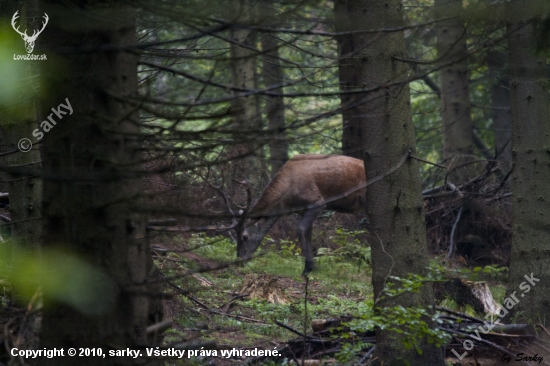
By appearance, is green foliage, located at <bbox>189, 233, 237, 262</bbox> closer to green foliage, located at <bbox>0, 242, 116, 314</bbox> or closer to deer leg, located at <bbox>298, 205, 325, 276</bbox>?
deer leg, located at <bbox>298, 205, 325, 276</bbox>

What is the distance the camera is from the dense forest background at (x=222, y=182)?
3.21 metres

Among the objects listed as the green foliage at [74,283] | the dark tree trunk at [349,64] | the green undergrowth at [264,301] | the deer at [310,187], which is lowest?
the green undergrowth at [264,301]

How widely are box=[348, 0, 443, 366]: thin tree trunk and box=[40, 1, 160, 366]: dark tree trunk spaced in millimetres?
2740

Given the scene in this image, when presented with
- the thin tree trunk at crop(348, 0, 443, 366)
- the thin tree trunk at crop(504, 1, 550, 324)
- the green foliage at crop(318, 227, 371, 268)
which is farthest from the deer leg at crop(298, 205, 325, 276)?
the thin tree trunk at crop(348, 0, 443, 366)

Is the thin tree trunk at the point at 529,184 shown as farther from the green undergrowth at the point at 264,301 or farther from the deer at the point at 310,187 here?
the deer at the point at 310,187

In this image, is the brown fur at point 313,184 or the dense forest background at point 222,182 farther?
the brown fur at point 313,184

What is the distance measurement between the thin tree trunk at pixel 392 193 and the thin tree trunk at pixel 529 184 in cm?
217

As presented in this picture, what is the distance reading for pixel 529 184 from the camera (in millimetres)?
7246

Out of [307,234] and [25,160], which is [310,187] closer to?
[307,234]

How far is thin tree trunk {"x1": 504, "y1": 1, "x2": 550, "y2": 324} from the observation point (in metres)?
7.14

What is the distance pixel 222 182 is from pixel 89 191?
10.1ft

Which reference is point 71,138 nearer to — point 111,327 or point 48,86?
point 48,86

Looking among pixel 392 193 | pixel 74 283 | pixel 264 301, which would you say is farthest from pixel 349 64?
pixel 264 301

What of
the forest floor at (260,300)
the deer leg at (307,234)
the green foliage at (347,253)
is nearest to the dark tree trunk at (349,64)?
the forest floor at (260,300)
